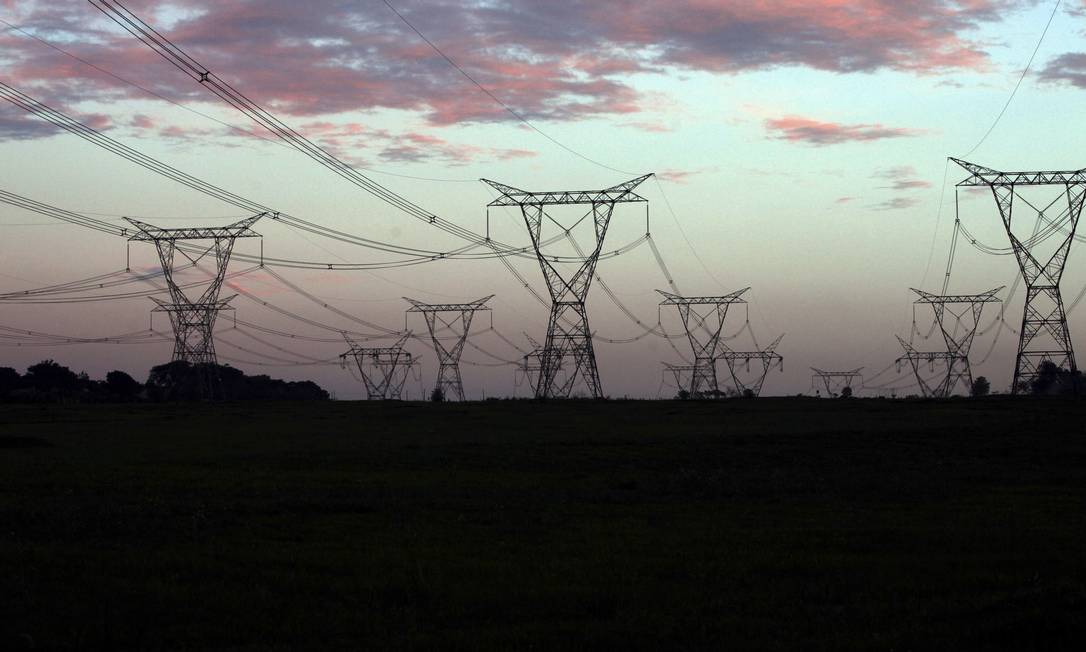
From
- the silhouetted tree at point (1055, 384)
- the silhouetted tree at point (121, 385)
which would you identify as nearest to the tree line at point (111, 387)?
the silhouetted tree at point (121, 385)

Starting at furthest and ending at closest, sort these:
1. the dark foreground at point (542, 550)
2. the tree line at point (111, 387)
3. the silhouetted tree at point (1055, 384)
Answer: the tree line at point (111, 387) → the silhouetted tree at point (1055, 384) → the dark foreground at point (542, 550)

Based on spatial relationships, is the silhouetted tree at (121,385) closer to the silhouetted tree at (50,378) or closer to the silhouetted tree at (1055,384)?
the silhouetted tree at (50,378)

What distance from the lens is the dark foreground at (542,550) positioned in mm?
15211

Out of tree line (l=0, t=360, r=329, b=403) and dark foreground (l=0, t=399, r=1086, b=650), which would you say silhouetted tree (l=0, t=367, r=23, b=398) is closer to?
tree line (l=0, t=360, r=329, b=403)

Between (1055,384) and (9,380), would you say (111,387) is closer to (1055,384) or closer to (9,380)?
(9,380)

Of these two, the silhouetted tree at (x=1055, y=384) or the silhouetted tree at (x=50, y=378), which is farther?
the silhouetted tree at (x=50, y=378)

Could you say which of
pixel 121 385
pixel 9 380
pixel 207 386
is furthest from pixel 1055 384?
pixel 9 380

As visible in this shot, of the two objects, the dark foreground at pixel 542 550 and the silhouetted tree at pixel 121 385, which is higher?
the silhouetted tree at pixel 121 385

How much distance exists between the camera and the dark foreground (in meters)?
15.2

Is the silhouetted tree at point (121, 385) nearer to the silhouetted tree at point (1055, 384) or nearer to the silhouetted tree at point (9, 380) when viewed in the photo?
the silhouetted tree at point (9, 380)

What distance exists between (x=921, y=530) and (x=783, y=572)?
6.37m

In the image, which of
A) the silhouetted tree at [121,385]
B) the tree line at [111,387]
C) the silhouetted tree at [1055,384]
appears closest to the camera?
the silhouetted tree at [1055,384]

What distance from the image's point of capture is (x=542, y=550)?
2153cm

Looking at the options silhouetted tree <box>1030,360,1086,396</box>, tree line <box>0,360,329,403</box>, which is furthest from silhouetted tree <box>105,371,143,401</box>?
silhouetted tree <box>1030,360,1086,396</box>
